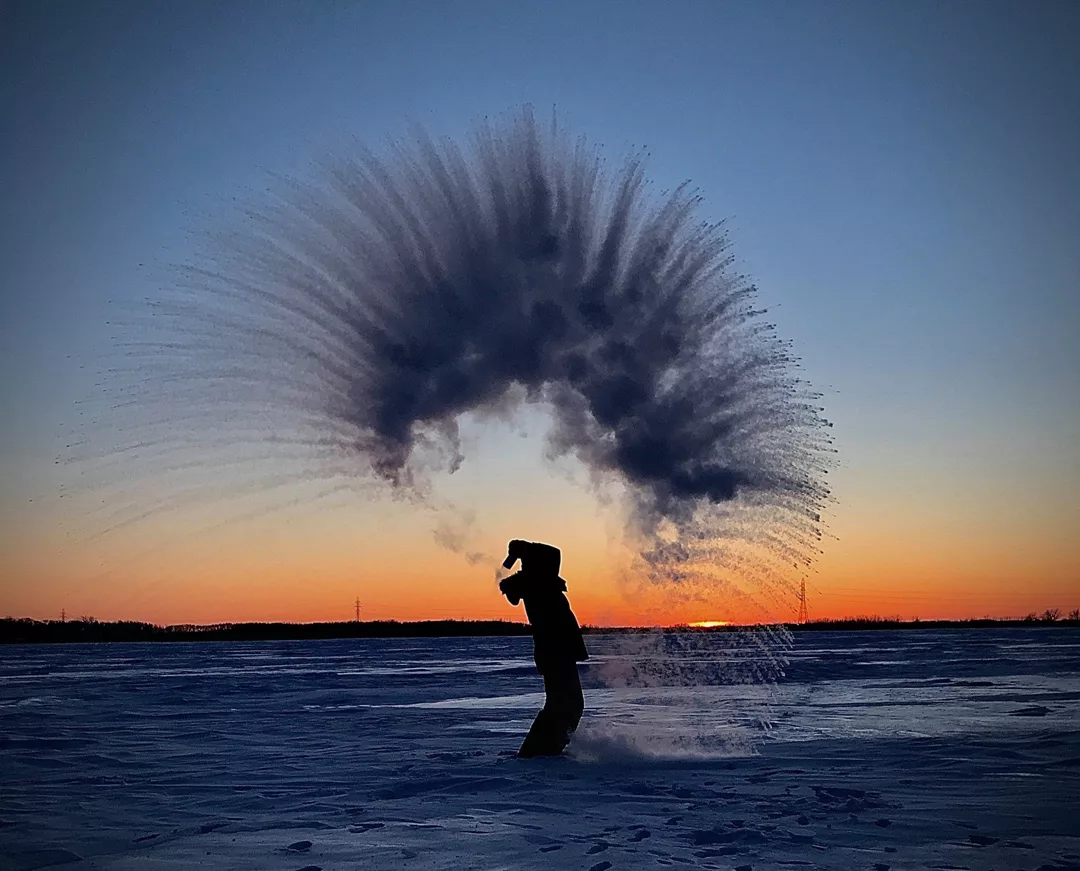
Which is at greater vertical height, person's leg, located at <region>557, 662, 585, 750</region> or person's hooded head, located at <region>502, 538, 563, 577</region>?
person's hooded head, located at <region>502, 538, 563, 577</region>

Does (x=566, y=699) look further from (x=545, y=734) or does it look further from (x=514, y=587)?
(x=514, y=587)

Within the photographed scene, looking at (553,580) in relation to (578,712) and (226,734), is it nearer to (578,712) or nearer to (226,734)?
(578,712)

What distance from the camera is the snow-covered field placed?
27.2 ft

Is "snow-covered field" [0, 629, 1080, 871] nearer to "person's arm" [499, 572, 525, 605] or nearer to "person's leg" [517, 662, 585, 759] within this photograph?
"person's leg" [517, 662, 585, 759]

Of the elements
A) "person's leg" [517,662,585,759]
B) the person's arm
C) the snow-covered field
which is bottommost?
the snow-covered field

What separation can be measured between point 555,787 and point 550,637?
293cm

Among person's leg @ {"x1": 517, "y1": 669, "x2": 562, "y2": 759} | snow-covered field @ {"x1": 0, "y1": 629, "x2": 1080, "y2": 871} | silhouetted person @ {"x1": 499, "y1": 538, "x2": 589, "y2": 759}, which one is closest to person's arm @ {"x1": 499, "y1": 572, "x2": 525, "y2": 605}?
silhouetted person @ {"x1": 499, "y1": 538, "x2": 589, "y2": 759}

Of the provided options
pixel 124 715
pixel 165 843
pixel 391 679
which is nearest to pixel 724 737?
pixel 165 843

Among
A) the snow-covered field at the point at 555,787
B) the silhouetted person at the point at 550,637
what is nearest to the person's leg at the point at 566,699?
the silhouetted person at the point at 550,637

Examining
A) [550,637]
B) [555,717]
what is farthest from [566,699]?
[550,637]

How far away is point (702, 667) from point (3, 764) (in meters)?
32.3

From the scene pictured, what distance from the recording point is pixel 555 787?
11609 millimetres

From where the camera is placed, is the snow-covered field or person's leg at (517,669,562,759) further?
person's leg at (517,669,562,759)

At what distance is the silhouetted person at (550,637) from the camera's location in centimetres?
1423
